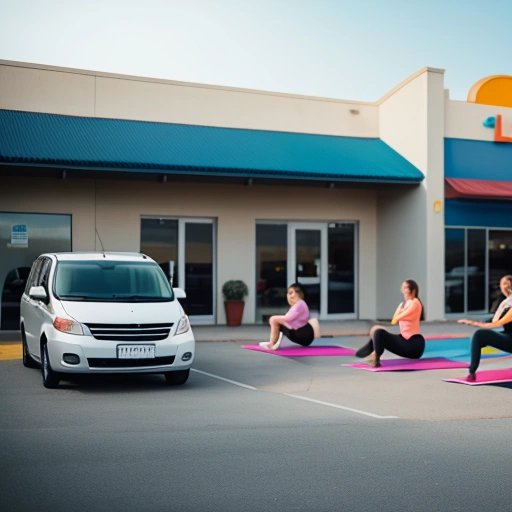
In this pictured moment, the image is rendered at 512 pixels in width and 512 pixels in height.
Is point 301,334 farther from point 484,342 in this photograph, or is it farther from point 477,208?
point 477,208

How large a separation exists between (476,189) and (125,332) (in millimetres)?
11909

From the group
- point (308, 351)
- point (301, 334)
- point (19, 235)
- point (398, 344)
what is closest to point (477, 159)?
point (301, 334)

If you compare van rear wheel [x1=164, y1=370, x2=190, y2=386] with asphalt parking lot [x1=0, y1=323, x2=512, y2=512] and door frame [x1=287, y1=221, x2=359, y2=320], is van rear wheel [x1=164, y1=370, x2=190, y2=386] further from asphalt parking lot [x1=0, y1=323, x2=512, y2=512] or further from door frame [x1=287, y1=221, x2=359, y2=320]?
door frame [x1=287, y1=221, x2=359, y2=320]

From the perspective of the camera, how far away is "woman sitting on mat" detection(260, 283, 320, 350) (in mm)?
13727

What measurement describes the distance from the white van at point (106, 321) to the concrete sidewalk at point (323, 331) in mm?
5187

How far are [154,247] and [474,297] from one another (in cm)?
850

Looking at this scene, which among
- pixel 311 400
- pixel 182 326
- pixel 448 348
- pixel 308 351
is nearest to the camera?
pixel 311 400

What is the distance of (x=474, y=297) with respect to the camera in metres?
19.7

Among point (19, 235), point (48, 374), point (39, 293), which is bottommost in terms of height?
point (48, 374)

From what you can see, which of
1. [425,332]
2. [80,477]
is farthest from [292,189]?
[80,477]

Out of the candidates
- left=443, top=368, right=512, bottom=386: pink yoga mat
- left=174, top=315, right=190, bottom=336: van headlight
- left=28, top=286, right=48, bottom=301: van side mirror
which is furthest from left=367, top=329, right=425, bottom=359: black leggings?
left=28, top=286, right=48, bottom=301: van side mirror

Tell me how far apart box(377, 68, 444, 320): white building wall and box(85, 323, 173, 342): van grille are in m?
10.7

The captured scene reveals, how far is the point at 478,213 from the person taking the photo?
19.4 m

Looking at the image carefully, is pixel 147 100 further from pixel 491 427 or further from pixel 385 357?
pixel 491 427
